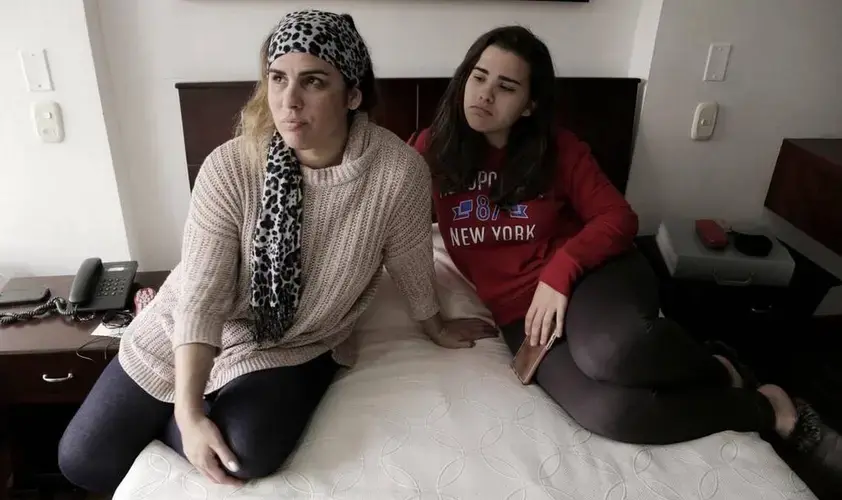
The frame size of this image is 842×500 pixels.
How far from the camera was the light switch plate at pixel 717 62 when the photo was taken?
1.75 m

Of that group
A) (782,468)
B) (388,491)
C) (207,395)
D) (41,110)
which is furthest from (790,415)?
(41,110)

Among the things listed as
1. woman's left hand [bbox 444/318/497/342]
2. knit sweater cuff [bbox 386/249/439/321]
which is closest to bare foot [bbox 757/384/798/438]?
woman's left hand [bbox 444/318/497/342]

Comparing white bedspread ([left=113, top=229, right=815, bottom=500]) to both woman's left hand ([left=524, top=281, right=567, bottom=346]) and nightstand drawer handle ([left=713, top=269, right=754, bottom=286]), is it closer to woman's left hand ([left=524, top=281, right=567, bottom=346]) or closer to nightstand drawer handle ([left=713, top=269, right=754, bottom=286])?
woman's left hand ([left=524, top=281, right=567, bottom=346])

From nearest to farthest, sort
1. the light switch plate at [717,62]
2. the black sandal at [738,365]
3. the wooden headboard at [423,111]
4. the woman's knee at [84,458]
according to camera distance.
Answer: the woman's knee at [84,458]
the black sandal at [738,365]
the wooden headboard at [423,111]
the light switch plate at [717,62]

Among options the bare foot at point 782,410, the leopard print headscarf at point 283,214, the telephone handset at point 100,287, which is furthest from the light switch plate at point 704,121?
the telephone handset at point 100,287

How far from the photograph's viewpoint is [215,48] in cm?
164

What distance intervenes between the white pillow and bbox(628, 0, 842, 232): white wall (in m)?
0.76

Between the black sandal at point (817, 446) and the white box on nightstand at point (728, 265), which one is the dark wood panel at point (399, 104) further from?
the black sandal at point (817, 446)

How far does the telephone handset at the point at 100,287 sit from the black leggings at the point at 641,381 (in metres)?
1.02

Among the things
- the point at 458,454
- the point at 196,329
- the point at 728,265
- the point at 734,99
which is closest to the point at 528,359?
the point at 458,454

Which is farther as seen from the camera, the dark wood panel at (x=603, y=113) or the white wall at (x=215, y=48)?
the dark wood panel at (x=603, y=113)

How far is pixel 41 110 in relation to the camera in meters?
1.54

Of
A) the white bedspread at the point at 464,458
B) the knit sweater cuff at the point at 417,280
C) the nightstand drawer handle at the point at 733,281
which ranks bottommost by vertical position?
the white bedspread at the point at 464,458

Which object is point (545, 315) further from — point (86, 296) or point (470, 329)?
point (86, 296)
